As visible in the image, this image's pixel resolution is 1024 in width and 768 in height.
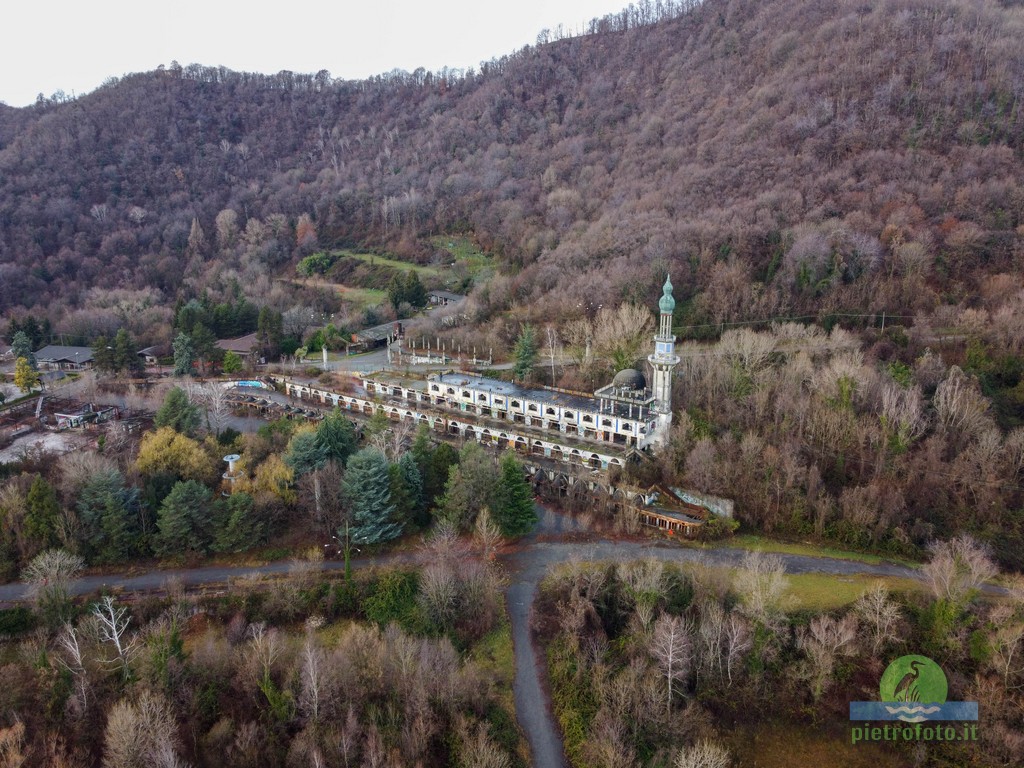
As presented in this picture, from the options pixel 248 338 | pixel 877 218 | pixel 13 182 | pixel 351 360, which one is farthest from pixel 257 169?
pixel 877 218

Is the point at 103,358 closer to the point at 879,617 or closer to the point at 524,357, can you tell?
the point at 524,357

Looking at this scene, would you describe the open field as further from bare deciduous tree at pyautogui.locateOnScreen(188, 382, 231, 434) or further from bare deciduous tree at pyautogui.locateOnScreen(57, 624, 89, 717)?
bare deciduous tree at pyautogui.locateOnScreen(57, 624, 89, 717)

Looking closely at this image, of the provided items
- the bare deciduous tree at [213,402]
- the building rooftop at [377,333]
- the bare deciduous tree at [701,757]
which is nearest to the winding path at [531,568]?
the bare deciduous tree at [701,757]

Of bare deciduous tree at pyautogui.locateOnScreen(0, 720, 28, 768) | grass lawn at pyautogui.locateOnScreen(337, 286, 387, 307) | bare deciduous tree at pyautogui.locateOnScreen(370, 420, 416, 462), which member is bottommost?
bare deciduous tree at pyautogui.locateOnScreen(0, 720, 28, 768)

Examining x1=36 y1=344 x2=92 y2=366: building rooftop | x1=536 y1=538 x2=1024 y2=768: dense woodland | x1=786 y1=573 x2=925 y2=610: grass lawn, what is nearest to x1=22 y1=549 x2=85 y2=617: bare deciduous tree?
A: x1=536 y1=538 x2=1024 y2=768: dense woodland

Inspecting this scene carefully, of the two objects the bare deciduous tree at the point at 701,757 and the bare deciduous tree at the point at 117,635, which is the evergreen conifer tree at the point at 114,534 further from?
the bare deciduous tree at the point at 701,757

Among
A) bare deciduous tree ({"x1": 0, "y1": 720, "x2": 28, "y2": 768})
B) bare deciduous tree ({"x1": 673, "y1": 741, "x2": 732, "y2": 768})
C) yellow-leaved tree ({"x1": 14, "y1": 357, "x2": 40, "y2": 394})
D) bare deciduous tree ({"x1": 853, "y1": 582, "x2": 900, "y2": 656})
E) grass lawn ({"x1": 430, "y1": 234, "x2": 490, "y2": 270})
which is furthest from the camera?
grass lawn ({"x1": 430, "y1": 234, "x2": 490, "y2": 270})
